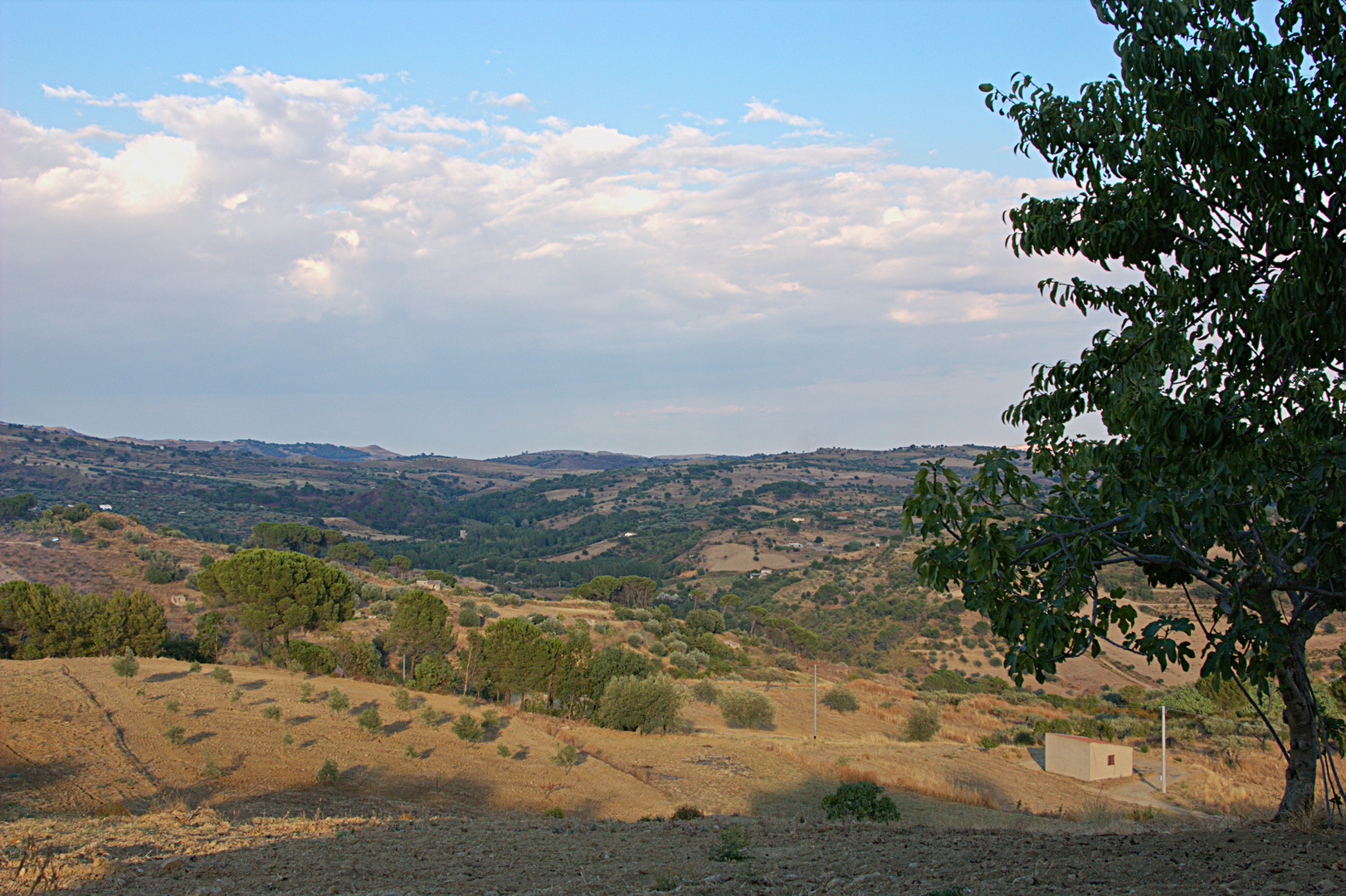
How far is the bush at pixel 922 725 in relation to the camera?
1073 inches

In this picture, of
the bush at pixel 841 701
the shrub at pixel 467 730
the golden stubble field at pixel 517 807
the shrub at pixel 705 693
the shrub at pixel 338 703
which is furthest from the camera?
the bush at pixel 841 701

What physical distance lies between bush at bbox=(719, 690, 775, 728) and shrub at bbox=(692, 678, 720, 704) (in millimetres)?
2324

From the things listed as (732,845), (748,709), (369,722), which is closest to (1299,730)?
(732,845)

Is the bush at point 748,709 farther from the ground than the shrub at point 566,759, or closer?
closer

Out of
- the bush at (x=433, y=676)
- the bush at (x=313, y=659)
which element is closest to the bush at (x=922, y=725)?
the bush at (x=433, y=676)

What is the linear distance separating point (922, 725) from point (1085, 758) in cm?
624

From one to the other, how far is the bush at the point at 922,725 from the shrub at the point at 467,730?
15.7m

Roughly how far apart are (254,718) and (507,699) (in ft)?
30.8

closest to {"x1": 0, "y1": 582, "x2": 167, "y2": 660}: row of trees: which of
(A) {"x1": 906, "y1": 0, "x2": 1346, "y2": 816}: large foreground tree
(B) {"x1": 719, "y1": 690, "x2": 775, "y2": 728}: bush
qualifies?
(B) {"x1": 719, "y1": 690, "x2": 775, "y2": 728}: bush

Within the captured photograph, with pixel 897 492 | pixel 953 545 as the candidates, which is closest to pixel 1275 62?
pixel 953 545

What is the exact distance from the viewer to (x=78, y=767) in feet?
46.8

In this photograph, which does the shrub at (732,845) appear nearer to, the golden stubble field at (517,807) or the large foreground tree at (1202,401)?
the golden stubble field at (517,807)

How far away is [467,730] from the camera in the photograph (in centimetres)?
2000

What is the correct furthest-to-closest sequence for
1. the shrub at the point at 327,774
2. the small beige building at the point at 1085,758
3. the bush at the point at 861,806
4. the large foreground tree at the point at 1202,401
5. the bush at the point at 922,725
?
1. the bush at the point at 922,725
2. the small beige building at the point at 1085,758
3. the shrub at the point at 327,774
4. the bush at the point at 861,806
5. the large foreground tree at the point at 1202,401
